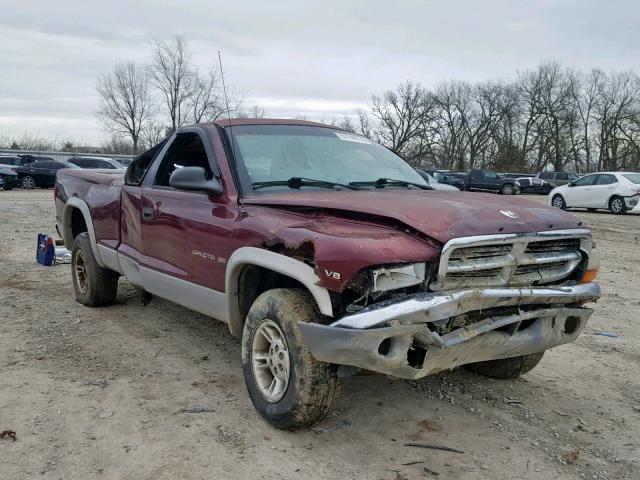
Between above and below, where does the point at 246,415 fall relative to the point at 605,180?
below

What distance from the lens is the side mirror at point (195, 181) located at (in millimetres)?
3729

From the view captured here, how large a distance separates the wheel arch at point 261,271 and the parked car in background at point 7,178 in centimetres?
2598

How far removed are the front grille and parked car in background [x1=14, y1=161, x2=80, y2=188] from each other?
27.2 metres

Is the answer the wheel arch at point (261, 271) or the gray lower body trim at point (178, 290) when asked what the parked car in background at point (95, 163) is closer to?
the gray lower body trim at point (178, 290)

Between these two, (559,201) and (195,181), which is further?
(559,201)

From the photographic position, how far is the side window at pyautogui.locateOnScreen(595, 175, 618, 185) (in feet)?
64.6

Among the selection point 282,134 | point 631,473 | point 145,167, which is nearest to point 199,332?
point 145,167

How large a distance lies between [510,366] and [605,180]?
1821 cm

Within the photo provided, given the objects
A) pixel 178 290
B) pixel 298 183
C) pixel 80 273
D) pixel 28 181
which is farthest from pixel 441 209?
pixel 28 181

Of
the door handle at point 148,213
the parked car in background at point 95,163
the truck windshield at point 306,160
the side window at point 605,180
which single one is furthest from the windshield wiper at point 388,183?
the parked car in background at point 95,163

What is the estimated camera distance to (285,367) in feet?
10.3

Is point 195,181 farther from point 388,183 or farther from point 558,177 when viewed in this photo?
point 558,177

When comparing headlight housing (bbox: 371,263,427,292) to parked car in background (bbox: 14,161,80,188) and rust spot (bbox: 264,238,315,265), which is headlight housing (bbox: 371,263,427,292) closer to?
rust spot (bbox: 264,238,315,265)

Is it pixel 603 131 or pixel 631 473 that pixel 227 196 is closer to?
pixel 631 473
